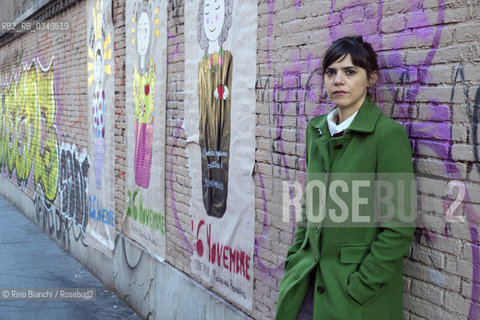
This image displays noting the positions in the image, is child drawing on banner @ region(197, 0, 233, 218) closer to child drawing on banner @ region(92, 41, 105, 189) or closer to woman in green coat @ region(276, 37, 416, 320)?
woman in green coat @ region(276, 37, 416, 320)

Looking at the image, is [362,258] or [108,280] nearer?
[362,258]

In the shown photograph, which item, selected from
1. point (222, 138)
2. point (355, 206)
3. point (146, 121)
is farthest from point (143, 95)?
point (355, 206)

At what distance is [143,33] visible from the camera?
20.8ft

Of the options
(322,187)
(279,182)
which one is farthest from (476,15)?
(279,182)

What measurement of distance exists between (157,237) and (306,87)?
3.05 m

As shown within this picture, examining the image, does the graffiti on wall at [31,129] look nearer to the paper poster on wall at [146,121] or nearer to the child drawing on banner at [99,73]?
the child drawing on banner at [99,73]

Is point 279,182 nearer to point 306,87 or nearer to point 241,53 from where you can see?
point 306,87

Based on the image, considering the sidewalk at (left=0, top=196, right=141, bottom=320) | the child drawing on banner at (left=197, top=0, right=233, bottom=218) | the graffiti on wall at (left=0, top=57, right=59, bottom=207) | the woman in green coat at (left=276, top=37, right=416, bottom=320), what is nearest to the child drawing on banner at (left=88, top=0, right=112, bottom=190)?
the sidewalk at (left=0, top=196, right=141, bottom=320)

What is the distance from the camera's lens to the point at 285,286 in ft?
9.75

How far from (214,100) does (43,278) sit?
4271mm

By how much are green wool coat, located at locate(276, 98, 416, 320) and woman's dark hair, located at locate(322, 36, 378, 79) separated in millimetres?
182

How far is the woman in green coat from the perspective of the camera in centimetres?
253

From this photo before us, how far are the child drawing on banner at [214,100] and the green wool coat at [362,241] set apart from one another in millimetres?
1878

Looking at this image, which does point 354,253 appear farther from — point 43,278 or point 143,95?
point 43,278
